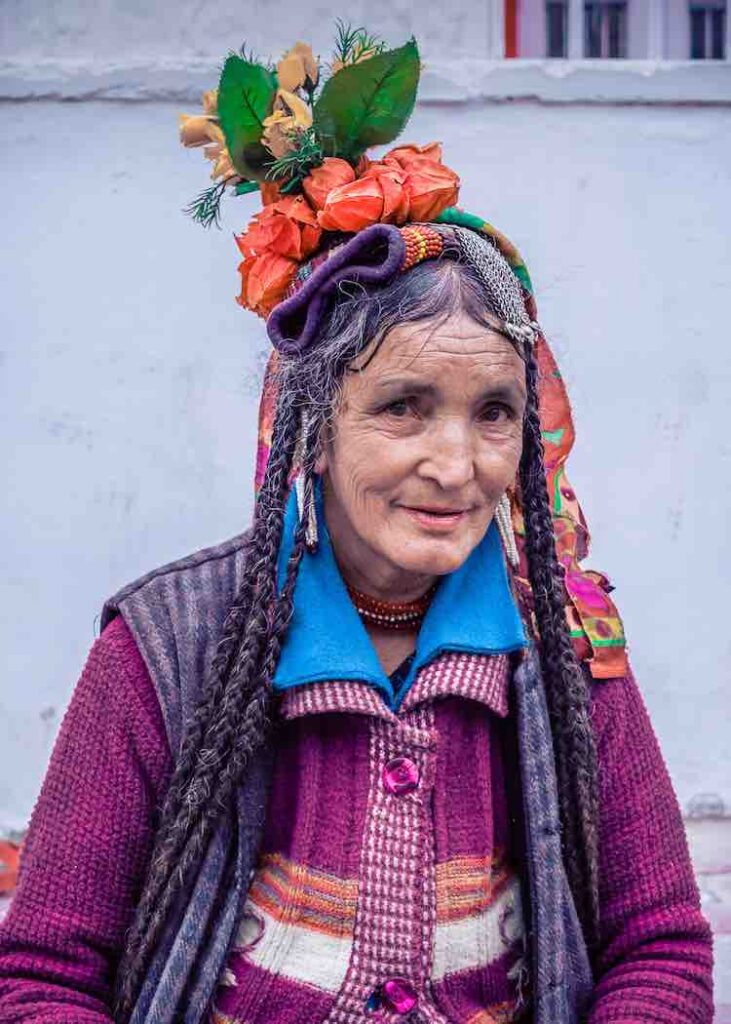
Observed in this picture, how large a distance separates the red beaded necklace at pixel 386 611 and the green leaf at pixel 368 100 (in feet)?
2.46

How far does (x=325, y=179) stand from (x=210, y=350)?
5.19ft

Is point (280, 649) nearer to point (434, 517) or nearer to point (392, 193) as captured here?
point (434, 517)

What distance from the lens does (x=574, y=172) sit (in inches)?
138

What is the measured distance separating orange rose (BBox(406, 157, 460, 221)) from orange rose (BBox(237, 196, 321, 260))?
166mm

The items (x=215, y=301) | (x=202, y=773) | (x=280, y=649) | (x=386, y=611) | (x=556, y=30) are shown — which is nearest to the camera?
(x=202, y=773)

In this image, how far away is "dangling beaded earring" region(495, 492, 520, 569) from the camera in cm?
213

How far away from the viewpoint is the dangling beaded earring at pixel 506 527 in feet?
6.98

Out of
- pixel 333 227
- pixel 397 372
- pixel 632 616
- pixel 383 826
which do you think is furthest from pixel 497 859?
pixel 632 616

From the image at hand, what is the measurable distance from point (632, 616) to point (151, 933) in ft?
7.00

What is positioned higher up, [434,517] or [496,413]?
[496,413]

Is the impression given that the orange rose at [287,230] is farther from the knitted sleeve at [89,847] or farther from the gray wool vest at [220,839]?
the knitted sleeve at [89,847]

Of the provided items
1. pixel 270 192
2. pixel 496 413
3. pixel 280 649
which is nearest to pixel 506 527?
pixel 496 413

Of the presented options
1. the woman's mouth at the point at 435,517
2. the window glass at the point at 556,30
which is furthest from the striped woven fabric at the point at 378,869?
the window glass at the point at 556,30

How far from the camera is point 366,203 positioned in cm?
190
